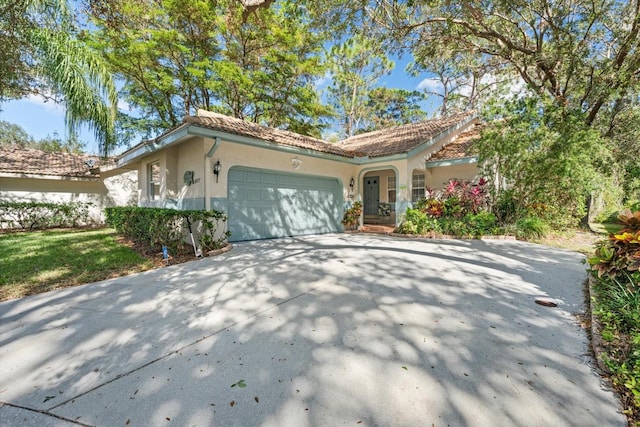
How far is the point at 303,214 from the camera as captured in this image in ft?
32.7

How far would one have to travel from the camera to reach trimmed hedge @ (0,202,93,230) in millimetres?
11570

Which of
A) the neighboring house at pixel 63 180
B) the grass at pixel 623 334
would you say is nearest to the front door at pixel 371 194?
the grass at pixel 623 334

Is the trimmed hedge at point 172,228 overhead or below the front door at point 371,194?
below

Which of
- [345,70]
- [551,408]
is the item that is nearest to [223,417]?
[551,408]

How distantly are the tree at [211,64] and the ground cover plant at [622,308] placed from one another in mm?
12515

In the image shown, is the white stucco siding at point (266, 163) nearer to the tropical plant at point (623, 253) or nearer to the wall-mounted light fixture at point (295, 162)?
the wall-mounted light fixture at point (295, 162)

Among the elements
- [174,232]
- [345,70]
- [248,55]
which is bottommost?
[174,232]

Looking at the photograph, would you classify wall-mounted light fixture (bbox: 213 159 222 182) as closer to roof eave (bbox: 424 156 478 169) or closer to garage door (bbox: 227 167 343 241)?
garage door (bbox: 227 167 343 241)

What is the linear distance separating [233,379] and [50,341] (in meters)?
2.11

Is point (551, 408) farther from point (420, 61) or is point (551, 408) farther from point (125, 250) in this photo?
point (420, 61)

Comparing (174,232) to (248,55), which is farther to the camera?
(248,55)

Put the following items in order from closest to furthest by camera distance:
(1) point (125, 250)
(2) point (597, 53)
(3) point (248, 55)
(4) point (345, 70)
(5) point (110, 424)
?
1. (5) point (110, 424)
2. (1) point (125, 250)
3. (2) point (597, 53)
4. (3) point (248, 55)
5. (4) point (345, 70)

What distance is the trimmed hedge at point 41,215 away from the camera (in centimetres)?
1157

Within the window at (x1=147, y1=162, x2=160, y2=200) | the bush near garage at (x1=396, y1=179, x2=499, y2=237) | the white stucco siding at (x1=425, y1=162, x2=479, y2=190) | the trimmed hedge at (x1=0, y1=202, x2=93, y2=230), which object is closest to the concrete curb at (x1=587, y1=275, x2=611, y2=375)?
the bush near garage at (x1=396, y1=179, x2=499, y2=237)
